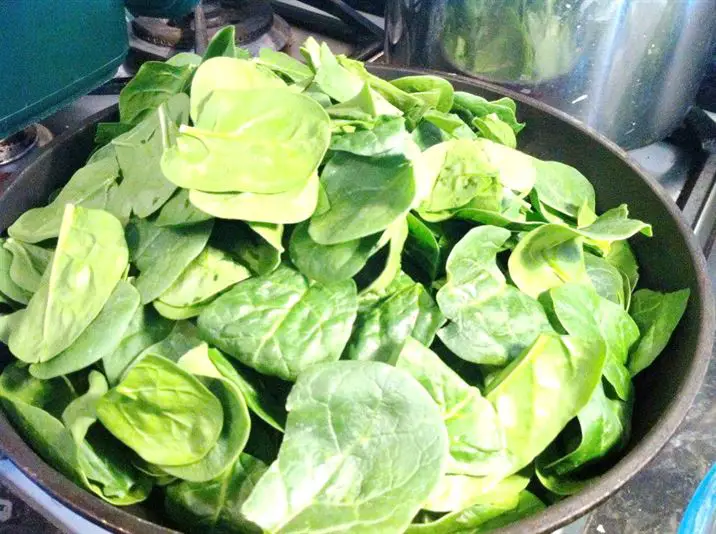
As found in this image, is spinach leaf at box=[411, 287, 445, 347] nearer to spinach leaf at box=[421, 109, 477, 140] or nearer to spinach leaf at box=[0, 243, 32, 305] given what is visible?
spinach leaf at box=[421, 109, 477, 140]

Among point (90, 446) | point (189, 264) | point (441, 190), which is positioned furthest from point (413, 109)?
point (90, 446)

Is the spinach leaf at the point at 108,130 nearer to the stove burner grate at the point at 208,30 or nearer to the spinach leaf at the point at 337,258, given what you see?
the spinach leaf at the point at 337,258

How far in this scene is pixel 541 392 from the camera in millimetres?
382

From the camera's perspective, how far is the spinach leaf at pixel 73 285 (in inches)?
15.5

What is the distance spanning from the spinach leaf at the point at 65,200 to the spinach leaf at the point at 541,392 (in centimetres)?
28

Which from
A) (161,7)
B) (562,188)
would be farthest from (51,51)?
(562,188)

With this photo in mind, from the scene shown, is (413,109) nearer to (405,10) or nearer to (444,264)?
(444,264)

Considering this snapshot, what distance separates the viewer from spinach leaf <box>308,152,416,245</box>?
378mm

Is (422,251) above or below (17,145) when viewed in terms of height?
above

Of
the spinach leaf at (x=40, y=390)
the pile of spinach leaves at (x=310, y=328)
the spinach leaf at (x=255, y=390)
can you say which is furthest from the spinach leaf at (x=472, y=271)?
the spinach leaf at (x=40, y=390)

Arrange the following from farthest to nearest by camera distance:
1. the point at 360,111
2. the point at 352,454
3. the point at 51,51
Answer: the point at 51,51 < the point at 360,111 < the point at 352,454

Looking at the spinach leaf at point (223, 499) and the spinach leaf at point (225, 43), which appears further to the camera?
the spinach leaf at point (225, 43)

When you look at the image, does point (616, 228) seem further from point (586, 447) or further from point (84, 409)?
point (84, 409)

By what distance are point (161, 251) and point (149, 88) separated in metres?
0.17
